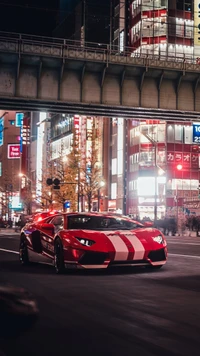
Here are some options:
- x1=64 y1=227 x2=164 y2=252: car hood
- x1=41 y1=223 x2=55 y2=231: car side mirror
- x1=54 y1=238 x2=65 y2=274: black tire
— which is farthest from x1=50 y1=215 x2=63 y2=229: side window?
x1=64 y1=227 x2=164 y2=252: car hood

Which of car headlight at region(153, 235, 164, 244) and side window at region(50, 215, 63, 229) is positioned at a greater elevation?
side window at region(50, 215, 63, 229)

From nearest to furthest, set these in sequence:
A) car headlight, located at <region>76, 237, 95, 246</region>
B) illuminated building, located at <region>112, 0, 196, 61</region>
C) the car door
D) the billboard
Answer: car headlight, located at <region>76, 237, 95, 246</region>, the car door, illuminated building, located at <region>112, 0, 196, 61</region>, the billboard

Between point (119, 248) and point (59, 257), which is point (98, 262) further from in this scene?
point (59, 257)

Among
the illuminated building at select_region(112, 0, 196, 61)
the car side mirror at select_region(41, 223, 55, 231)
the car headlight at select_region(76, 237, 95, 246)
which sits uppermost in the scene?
the illuminated building at select_region(112, 0, 196, 61)

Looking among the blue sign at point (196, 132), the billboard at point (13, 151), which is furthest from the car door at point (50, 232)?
the billboard at point (13, 151)

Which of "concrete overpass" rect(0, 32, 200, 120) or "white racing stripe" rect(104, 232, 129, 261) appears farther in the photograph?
"concrete overpass" rect(0, 32, 200, 120)

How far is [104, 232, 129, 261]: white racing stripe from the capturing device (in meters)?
12.1

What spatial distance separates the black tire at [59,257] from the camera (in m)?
12.5

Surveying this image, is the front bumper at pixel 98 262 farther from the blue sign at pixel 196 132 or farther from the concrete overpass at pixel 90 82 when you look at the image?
the blue sign at pixel 196 132

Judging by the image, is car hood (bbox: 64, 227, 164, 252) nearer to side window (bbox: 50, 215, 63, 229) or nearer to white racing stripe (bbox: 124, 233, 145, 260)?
white racing stripe (bbox: 124, 233, 145, 260)

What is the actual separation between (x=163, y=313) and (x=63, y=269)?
5397mm

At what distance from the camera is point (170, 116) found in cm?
3984

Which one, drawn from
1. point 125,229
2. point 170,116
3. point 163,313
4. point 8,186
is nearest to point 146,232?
point 125,229

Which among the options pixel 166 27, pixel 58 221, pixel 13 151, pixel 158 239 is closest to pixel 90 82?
pixel 58 221
